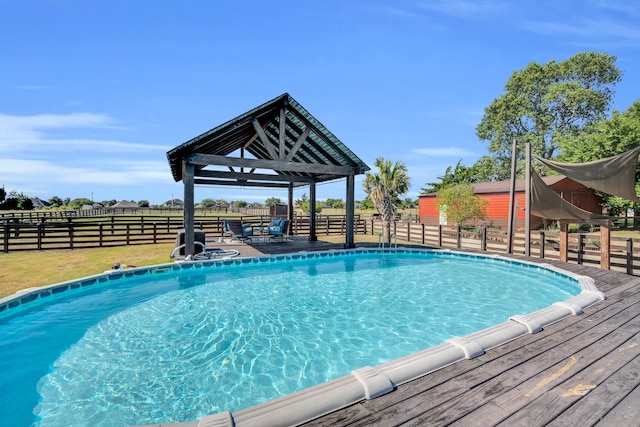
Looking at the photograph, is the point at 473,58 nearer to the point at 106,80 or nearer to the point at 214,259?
the point at 214,259

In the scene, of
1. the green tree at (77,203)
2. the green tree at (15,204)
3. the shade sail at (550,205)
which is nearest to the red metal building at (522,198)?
the shade sail at (550,205)

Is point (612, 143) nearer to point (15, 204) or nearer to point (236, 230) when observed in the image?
point (236, 230)

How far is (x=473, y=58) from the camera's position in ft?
50.0

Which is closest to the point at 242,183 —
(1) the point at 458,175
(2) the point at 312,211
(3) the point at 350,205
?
(2) the point at 312,211

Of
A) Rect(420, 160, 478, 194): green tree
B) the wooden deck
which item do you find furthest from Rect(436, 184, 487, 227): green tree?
Rect(420, 160, 478, 194): green tree

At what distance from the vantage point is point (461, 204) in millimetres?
18047

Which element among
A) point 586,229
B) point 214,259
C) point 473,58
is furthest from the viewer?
point 586,229

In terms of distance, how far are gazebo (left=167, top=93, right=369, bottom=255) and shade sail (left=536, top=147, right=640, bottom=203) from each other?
20.0 feet

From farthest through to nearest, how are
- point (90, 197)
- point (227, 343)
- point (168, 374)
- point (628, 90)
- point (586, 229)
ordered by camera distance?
1. point (90, 197)
2. point (628, 90)
3. point (586, 229)
4. point (227, 343)
5. point (168, 374)

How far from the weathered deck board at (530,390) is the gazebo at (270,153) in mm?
7713

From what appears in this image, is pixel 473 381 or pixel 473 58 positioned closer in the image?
pixel 473 381

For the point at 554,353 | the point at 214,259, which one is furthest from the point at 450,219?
the point at 554,353

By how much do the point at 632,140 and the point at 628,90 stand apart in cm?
1350

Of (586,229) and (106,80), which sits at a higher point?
(106,80)
